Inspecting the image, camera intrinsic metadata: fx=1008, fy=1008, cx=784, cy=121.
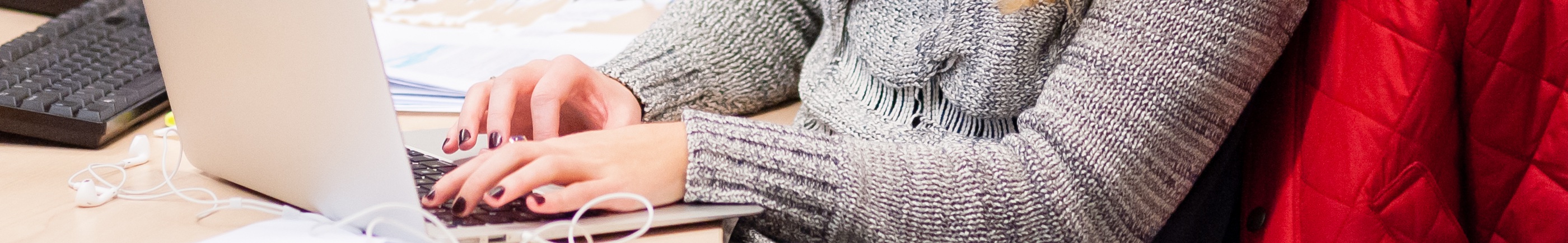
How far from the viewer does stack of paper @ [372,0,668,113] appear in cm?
85

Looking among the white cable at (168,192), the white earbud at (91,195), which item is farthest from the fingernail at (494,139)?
the white earbud at (91,195)

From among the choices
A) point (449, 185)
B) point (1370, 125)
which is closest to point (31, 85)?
point (449, 185)

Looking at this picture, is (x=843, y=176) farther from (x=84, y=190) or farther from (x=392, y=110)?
(x=84, y=190)

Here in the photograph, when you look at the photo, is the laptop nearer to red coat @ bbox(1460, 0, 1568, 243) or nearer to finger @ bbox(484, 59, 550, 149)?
finger @ bbox(484, 59, 550, 149)

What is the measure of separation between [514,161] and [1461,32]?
510 millimetres

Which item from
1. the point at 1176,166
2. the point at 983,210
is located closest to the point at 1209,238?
the point at 1176,166

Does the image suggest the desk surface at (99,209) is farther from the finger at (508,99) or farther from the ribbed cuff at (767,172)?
the finger at (508,99)

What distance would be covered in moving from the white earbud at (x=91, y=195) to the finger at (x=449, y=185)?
218 mm

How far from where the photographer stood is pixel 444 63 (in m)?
0.90

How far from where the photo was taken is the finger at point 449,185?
52 cm

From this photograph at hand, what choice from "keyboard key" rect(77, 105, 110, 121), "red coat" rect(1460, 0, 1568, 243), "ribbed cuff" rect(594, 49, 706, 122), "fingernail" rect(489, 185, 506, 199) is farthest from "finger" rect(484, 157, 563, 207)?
"red coat" rect(1460, 0, 1568, 243)

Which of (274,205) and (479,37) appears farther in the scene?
(479,37)

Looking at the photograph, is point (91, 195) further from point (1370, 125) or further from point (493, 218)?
point (1370, 125)

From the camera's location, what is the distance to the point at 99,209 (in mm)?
590
